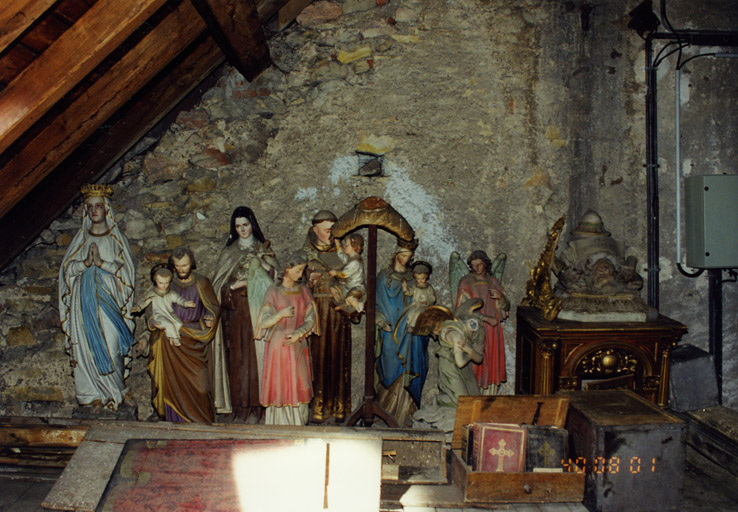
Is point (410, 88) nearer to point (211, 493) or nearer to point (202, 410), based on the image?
point (202, 410)

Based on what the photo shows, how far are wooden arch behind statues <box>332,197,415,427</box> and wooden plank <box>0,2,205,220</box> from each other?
1765mm

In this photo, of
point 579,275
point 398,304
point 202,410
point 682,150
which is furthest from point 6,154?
point 682,150

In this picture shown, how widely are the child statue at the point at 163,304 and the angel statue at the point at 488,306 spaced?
231 cm

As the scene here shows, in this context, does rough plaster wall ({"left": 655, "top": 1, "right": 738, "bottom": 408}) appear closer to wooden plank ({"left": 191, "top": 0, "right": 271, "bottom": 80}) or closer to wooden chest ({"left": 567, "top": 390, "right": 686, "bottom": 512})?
wooden chest ({"left": 567, "top": 390, "right": 686, "bottom": 512})

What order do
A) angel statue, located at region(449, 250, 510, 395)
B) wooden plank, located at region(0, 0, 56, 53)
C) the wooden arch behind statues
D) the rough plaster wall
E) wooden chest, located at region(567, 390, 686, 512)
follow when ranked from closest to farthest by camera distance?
wooden plank, located at region(0, 0, 56, 53)
wooden chest, located at region(567, 390, 686, 512)
the wooden arch behind statues
angel statue, located at region(449, 250, 510, 395)
the rough plaster wall

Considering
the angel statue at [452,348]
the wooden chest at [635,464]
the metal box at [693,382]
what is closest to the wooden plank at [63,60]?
the angel statue at [452,348]

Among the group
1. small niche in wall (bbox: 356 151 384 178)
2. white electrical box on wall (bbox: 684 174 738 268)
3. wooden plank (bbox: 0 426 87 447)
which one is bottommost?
wooden plank (bbox: 0 426 87 447)

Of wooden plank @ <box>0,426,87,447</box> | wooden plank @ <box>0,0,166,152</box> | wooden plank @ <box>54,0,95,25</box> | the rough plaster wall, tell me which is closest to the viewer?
wooden plank @ <box>0,0,166,152</box>

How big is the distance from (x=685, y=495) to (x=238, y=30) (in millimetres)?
4480

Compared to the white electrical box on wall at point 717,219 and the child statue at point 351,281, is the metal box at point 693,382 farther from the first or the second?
the child statue at point 351,281

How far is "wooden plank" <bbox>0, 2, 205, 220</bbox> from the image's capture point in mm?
3572

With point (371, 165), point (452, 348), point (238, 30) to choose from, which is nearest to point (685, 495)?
point (452, 348)

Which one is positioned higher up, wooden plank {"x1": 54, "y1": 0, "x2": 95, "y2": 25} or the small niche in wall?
wooden plank {"x1": 54, "y1": 0, "x2": 95, "y2": 25}

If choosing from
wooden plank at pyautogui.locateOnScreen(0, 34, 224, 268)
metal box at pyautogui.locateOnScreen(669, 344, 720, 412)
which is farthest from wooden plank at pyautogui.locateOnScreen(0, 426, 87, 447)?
metal box at pyautogui.locateOnScreen(669, 344, 720, 412)
